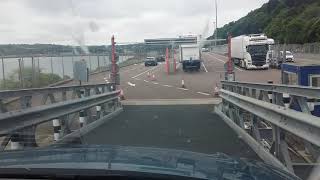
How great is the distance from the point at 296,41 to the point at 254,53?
5372 centimetres

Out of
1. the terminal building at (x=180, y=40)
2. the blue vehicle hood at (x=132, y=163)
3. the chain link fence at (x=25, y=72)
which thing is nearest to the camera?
the blue vehicle hood at (x=132, y=163)

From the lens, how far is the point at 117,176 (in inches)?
117

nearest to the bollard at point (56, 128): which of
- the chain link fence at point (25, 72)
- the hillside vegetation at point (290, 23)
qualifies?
the chain link fence at point (25, 72)

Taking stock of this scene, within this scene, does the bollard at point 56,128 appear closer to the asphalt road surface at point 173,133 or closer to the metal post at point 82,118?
the asphalt road surface at point 173,133

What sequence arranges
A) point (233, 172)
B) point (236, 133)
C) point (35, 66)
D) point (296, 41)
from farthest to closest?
point (296, 41) < point (35, 66) < point (236, 133) < point (233, 172)

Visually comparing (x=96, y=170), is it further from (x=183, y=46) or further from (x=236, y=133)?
(x=183, y=46)

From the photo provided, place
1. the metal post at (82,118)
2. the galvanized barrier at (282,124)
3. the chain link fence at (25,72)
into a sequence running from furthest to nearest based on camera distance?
the chain link fence at (25,72) → the metal post at (82,118) → the galvanized barrier at (282,124)

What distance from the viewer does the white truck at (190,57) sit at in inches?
2436

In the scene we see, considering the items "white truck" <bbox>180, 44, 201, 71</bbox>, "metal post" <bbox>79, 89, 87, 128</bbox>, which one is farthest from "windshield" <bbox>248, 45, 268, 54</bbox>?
"metal post" <bbox>79, 89, 87, 128</bbox>

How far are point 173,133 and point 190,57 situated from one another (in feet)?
162

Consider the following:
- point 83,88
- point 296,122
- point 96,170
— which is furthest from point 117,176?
point 83,88

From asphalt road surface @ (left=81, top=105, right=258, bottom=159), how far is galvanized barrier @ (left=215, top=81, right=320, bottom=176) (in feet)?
1.02

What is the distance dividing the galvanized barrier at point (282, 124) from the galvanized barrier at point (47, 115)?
3.04 meters

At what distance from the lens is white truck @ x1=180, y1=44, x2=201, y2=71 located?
6188cm
